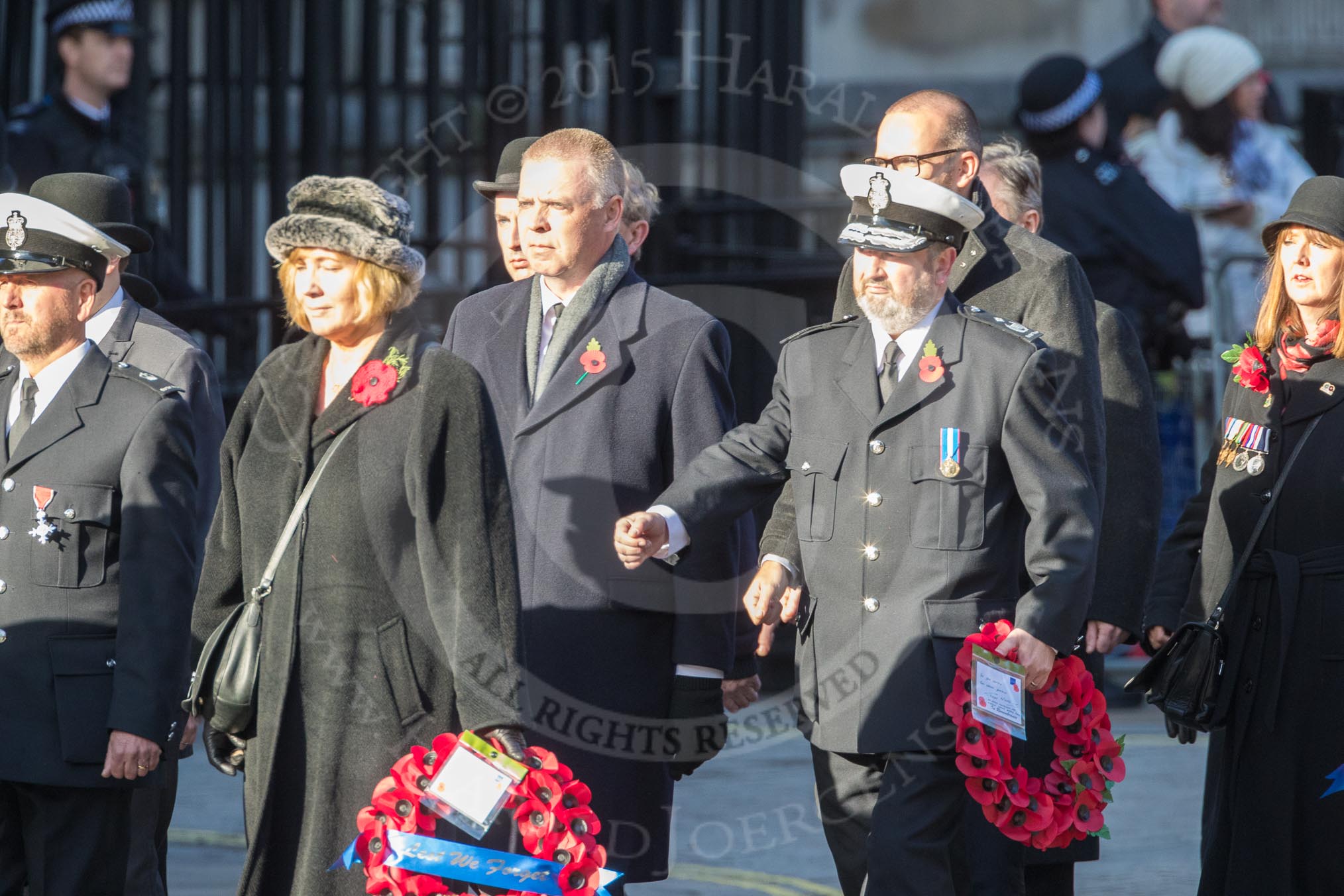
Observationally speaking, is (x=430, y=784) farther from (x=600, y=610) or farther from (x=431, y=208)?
(x=431, y=208)

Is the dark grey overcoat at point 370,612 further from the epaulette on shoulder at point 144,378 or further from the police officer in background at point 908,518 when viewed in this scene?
the epaulette on shoulder at point 144,378

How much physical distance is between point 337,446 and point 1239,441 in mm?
2048

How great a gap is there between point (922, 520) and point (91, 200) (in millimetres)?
2409

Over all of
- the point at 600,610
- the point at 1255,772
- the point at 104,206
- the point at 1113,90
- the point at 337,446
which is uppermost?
the point at 1113,90

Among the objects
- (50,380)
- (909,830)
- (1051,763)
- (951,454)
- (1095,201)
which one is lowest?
(909,830)

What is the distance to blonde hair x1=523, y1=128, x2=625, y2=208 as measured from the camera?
471 centimetres

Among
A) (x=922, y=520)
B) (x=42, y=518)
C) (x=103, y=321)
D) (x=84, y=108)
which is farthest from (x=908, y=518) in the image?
(x=84, y=108)

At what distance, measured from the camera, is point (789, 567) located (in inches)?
174

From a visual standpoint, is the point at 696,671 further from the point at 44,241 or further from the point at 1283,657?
the point at 44,241

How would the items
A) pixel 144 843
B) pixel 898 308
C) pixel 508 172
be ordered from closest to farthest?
pixel 898 308, pixel 144 843, pixel 508 172

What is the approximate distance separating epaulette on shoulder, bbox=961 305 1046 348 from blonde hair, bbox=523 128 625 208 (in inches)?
35.0

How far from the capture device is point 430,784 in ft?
12.4

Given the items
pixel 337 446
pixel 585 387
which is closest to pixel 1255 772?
pixel 585 387

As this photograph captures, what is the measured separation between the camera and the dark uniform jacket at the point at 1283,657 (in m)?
4.53
